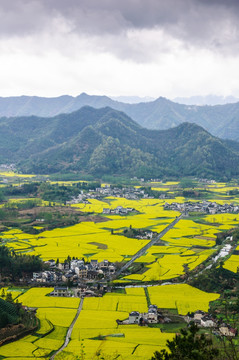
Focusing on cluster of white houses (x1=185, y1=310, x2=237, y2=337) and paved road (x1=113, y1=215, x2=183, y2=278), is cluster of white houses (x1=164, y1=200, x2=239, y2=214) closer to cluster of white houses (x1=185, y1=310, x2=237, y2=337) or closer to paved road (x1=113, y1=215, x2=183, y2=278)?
paved road (x1=113, y1=215, x2=183, y2=278)

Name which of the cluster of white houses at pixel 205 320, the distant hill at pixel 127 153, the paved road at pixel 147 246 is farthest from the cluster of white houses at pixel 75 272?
the distant hill at pixel 127 153

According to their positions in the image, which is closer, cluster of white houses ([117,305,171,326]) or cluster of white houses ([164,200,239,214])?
cluster of white houses ([117,305,171,326])

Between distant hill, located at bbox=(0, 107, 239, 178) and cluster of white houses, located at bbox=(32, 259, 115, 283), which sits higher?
distant hill, located at bbox=(0, 107, 239, 178)

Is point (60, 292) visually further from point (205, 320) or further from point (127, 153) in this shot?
point (127, 153)

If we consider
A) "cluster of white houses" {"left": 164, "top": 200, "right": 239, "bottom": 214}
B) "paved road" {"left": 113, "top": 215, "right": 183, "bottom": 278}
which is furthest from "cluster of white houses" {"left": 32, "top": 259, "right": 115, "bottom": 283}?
"cluster of white houses" {"left": 164, "top": 200, "right": 239, "bottom": 214}

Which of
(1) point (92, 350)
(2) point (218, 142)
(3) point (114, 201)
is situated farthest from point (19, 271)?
(2) point (218, 142)

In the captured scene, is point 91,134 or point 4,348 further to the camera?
point 91,134

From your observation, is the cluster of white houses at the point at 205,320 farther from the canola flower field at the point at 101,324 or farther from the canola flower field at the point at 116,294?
the canola flower field at the point at 101,324

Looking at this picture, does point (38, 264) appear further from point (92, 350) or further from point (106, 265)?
point (92, 350)
